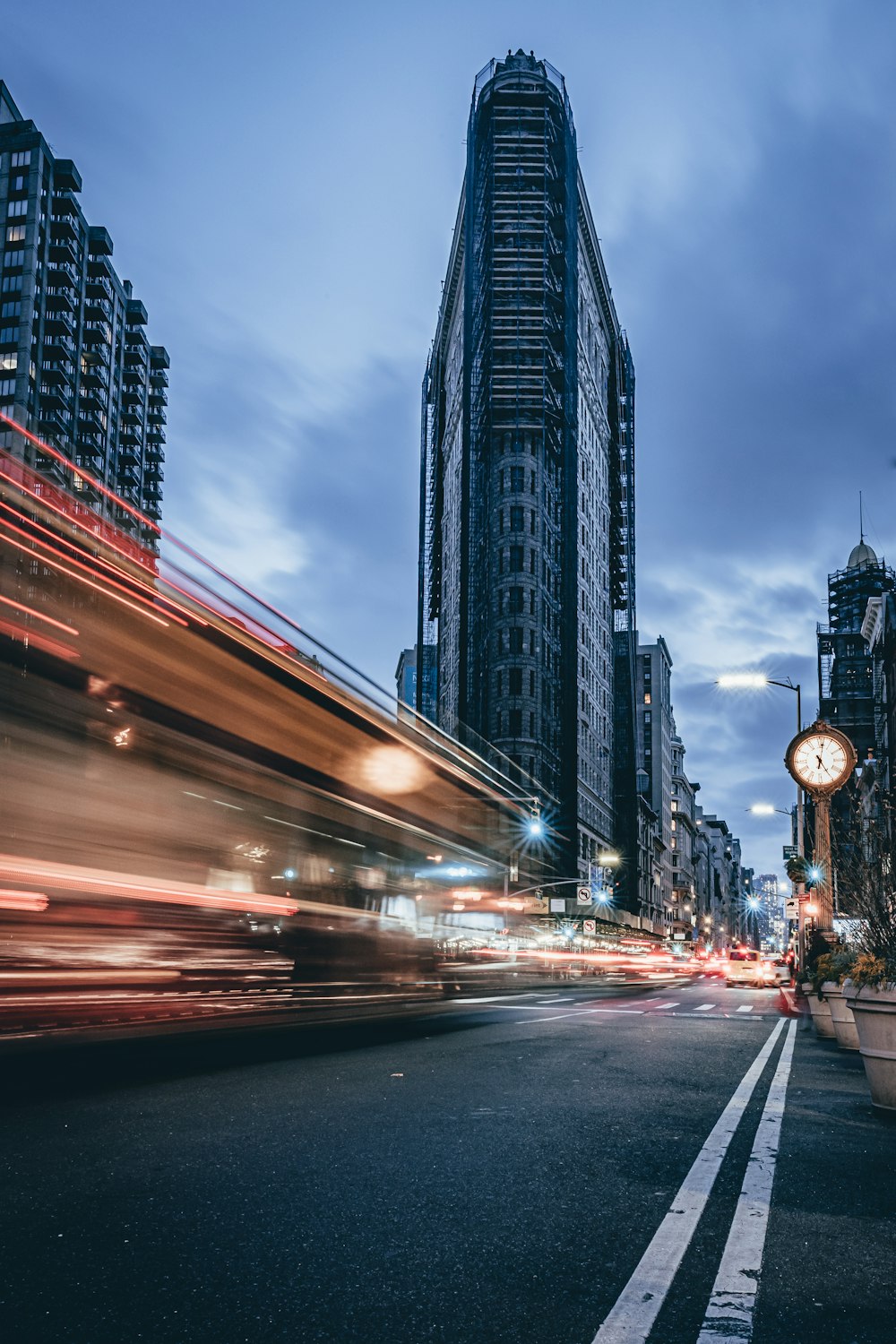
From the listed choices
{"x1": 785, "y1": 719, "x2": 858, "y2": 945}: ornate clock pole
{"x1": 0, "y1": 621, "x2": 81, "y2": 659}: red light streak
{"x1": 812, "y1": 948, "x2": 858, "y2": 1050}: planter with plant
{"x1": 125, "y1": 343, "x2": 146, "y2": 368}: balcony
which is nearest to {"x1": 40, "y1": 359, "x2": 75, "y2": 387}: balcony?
{"x1": 125, "y1": 343, "x2": 146, "y2": 368}: balcony

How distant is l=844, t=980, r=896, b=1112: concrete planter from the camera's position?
8.02 metres

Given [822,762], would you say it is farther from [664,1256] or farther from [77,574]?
[664,1256]

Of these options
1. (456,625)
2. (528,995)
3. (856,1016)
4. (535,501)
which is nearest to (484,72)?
(535,501)

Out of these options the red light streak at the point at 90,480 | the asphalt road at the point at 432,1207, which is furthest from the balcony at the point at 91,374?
the asphalt road at the point at 432,1207

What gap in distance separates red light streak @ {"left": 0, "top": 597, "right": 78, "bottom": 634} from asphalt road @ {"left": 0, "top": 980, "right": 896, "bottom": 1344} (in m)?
3.46

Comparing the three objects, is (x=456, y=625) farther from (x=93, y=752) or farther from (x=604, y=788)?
(x=93, y=752)

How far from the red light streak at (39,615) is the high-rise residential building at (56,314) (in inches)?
3306

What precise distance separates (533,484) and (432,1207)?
91213 millimetres

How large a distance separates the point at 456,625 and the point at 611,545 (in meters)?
29.6

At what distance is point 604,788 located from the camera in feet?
369

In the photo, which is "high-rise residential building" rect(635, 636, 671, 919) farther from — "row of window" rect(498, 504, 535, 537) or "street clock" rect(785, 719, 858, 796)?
"street clock" rect(785, 719, 858, 796)

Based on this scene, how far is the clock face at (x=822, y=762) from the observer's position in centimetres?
2055

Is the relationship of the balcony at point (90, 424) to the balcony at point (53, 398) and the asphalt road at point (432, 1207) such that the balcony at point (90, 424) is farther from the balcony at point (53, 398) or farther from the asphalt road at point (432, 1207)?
the asphalt road at point (432, 1207)

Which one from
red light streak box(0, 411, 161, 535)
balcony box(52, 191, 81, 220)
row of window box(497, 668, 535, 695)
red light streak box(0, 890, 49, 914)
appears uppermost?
balcony box(52, 191, 81, 220)
